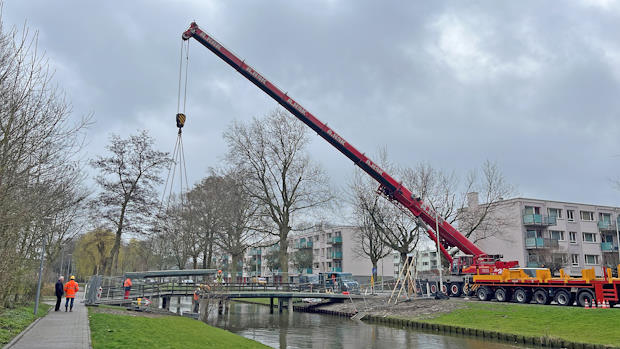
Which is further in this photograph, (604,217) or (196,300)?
(604,217)

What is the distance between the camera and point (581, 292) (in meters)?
24.0

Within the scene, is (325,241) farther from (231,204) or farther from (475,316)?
(475,316)

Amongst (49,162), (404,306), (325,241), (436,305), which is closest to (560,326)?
(436,305)

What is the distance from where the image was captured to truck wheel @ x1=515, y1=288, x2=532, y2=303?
88.3ft

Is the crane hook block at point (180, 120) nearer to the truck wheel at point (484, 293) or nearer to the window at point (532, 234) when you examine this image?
the truck wheel at point (484, 293)

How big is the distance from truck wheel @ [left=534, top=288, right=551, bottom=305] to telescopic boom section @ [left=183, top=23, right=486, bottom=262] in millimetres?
4772

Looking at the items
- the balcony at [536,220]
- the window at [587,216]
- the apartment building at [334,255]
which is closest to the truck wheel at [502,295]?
the balcony at [536,220]

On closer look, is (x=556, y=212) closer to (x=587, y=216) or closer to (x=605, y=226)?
(x=587, y=216)

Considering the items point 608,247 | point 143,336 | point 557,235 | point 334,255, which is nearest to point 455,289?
point 143,336

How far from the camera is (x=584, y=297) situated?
2380 centimetres

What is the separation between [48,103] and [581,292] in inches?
1001

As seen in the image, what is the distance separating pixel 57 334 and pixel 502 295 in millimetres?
24069

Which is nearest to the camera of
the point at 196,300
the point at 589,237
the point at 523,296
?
the point at 523,296

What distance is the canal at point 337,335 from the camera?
20.9 meters
